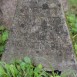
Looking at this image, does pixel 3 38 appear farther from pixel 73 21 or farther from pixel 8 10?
pixel 73 21

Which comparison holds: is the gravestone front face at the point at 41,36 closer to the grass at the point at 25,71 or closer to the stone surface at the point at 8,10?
the grass at the point at 25,71

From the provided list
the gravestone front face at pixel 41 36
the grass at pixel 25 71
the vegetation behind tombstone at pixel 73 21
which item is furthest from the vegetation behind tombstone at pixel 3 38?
the vegetation behind tombstone at pixel 73 21

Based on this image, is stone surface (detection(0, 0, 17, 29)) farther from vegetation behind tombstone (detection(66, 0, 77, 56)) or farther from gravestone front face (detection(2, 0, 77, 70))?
gravestone front face (detection(2, 0, 77, 70))

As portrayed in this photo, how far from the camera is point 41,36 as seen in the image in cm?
405

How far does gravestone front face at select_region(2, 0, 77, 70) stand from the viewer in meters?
3.93

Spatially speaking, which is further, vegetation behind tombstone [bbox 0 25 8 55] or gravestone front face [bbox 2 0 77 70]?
vegetation behind tombstone [bbox 0 25 8 55]

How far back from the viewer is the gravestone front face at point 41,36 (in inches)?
155

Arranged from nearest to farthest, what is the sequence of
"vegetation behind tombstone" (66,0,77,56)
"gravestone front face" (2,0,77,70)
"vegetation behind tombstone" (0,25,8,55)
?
1. "gravestone front face" (2,0,77,70)
2. "vegetation behind tombstone" (66,0,77,56)
3. "vegetation behind tombstone" (0,25,8,55)

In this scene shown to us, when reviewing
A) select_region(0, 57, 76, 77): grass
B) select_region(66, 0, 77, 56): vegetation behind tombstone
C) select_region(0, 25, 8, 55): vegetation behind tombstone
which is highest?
select_region(66, 0, 77, 56): vegetation behind tombstone

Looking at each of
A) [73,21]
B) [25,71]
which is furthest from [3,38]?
[73,21]

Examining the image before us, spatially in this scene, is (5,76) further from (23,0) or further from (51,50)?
(23,0)

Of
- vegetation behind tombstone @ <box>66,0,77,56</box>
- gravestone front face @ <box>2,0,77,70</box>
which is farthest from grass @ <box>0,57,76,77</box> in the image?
vegetation behind tombstone @ <box>66,0,77,56</box>

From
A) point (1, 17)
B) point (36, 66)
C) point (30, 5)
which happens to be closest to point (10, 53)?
point (36, 66)

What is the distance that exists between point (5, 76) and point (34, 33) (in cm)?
68
